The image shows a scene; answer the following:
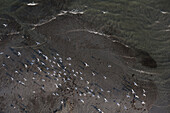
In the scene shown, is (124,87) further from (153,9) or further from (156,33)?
(153,9)

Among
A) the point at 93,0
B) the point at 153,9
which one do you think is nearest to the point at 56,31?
the point at 93,0

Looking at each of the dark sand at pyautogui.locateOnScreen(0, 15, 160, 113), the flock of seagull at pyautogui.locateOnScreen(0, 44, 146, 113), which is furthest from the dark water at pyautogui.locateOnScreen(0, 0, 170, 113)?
the flock of seagull at pyautogui.locateOnScreen(0, 44, 146, 113)

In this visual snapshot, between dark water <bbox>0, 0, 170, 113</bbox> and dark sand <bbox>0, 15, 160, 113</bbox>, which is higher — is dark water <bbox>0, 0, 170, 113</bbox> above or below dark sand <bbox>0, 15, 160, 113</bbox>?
above

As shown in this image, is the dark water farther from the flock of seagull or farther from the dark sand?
the flock of seagull

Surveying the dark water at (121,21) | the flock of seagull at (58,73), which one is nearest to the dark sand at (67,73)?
the flock of seagull at (58,73)

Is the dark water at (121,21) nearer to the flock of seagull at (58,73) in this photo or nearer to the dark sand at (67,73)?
the dark sand at (67,73)
